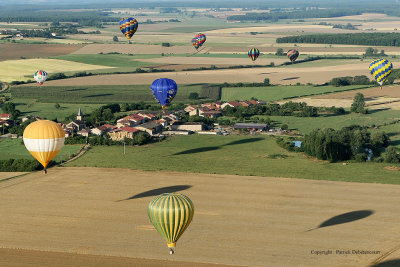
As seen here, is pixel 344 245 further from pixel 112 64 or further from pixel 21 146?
pixel 112 64

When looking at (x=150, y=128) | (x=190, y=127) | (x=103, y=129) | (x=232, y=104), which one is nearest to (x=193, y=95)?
(x=232, y=104)

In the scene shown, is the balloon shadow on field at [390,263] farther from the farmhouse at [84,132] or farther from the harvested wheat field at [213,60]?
the harvested wheat field at [213,60]

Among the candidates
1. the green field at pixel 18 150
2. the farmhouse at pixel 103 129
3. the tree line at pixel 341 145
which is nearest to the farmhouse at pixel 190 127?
the farmhouse at pixel 103 129

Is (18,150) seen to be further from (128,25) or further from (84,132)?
(128,25)

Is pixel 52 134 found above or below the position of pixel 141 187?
above

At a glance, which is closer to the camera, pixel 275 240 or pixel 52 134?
pixel 275 240

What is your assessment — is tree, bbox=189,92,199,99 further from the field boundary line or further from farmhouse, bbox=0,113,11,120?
the field boundary line

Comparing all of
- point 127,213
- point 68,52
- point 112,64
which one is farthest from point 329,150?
point 68,52
